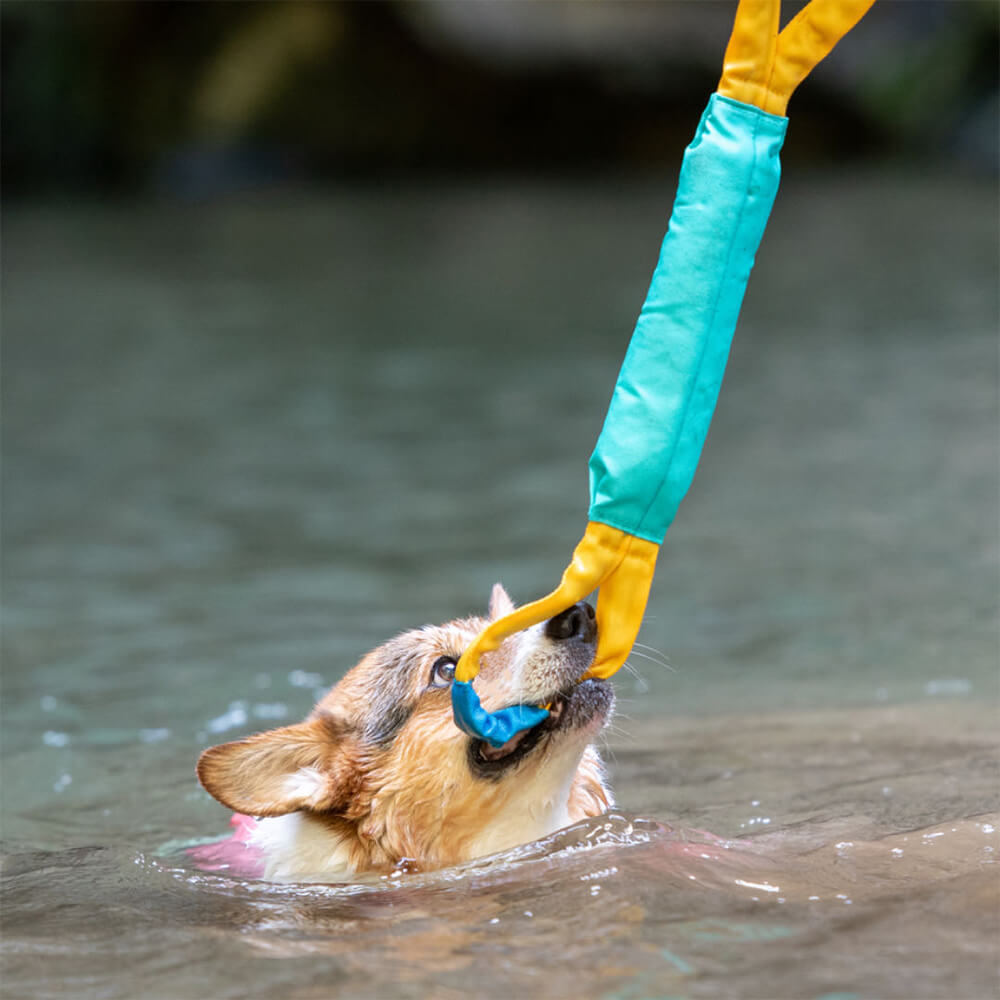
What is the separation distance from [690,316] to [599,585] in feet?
2.36

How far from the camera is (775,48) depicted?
3633 mm

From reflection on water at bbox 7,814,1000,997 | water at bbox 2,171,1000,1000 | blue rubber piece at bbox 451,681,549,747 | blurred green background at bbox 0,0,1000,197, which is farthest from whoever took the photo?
blurred green background at bbox 0,0,1000,197

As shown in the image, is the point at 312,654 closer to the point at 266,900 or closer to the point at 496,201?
the point at 266,900

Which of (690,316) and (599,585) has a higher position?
(690,316)

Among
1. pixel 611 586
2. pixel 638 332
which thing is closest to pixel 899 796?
pixel 611 586

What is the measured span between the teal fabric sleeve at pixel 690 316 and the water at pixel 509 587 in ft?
3.39

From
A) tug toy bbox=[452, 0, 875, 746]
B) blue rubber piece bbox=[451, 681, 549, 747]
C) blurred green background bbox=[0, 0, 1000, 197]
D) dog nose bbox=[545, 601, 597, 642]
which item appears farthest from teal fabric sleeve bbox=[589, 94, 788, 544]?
blurred green background bbox=[0, 0, 1000, 197]

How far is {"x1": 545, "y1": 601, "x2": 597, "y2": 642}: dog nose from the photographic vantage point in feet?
13.3

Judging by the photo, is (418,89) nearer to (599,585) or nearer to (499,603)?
(499,603)

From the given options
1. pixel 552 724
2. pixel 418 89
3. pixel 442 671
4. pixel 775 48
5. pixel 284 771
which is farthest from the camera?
pixel 418 89

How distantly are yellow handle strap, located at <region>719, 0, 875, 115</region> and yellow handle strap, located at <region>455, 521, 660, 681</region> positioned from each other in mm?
1150

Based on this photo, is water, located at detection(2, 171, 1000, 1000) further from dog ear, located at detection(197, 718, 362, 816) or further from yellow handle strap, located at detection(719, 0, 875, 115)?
yellow handle strap, located at detection(719, 0, 875, 115)

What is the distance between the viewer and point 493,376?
12688 mm

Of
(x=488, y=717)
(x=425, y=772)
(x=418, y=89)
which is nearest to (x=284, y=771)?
(x=425, y=772)
